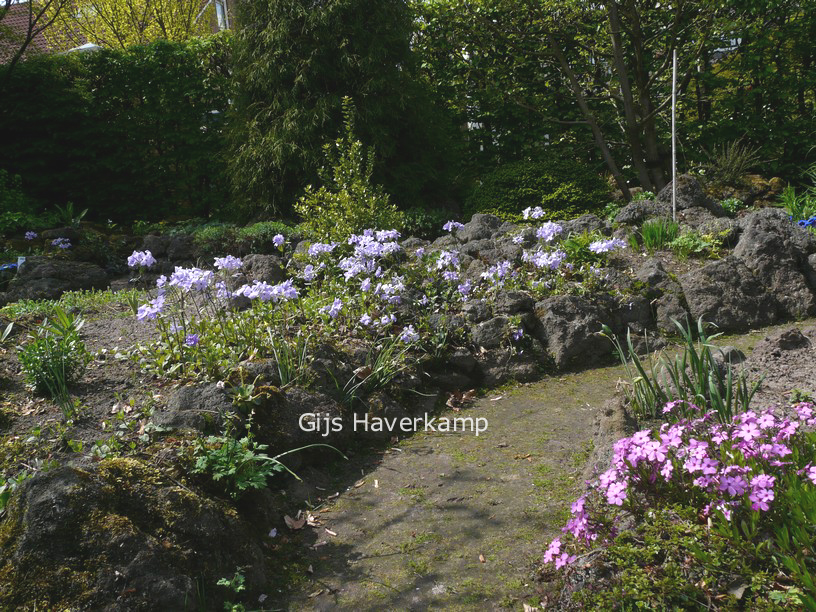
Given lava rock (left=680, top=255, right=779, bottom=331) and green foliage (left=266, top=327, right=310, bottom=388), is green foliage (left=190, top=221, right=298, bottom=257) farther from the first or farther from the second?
lava rock (left=680, top=255, right=779, bottom=331)

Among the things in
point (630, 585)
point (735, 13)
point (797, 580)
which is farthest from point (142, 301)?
point (735, 13)

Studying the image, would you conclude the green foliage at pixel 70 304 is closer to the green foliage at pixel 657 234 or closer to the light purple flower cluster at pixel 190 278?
the light purple flower cluster at pixel 190 278

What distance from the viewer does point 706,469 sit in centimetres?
225

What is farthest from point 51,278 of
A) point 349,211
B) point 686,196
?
point 686,196

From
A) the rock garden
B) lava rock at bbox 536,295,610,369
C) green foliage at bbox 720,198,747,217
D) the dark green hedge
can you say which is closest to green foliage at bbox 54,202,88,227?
the dark green hedge

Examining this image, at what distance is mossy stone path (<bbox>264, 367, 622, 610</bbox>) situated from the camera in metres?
2.64

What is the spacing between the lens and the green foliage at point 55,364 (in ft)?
11.9

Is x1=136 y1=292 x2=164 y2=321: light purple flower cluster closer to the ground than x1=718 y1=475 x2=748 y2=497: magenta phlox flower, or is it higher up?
higher up

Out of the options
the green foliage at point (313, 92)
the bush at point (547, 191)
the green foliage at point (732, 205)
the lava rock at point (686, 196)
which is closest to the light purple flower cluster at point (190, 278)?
the lava rock at point (686, 196)

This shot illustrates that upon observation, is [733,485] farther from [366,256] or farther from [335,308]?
[366,256]

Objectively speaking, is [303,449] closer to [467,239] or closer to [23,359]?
[23,359]

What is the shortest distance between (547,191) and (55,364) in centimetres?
711

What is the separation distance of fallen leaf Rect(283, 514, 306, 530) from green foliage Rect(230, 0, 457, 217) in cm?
671

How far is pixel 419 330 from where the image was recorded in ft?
16.2
